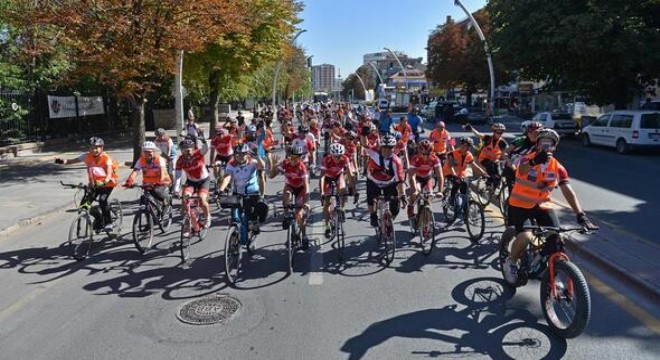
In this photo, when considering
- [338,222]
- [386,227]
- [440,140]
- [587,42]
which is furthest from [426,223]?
[587,42]

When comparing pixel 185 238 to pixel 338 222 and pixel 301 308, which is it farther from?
pixel 301 308

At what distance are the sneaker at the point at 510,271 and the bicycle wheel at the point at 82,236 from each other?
235 inches

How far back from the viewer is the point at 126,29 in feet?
47.4

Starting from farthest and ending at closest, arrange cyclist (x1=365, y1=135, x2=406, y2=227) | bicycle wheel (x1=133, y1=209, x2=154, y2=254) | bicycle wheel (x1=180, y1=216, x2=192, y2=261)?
bicycle wheel (x1=133, y1=209, x2=154, y2=254) → cyclist (x1=365, y1=135, x2=406, y2=227) → bicycle wheel (x1=180, y1=216, x2=192, y2=261)

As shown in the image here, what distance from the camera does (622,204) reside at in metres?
11.1

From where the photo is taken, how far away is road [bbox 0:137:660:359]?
494cm

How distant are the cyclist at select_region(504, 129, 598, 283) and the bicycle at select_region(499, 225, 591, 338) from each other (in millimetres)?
182

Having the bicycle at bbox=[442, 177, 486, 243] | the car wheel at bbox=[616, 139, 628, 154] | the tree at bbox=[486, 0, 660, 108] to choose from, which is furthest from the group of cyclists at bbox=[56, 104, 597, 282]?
the tree at bbox=[486, 0, 660, 108]

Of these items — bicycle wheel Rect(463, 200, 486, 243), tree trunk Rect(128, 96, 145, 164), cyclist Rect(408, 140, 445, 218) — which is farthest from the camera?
tree trunk Rect(128, 96, 145, 164)

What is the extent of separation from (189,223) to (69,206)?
563 centimetres

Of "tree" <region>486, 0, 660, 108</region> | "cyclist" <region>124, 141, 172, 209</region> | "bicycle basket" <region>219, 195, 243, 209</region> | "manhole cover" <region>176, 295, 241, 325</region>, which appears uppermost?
"tree" <region>486, 0, 660, 108</region>

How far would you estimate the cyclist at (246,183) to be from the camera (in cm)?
769

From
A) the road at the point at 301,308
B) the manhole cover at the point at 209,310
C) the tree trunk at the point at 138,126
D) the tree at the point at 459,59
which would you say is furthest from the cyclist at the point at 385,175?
the tree at the point at 459,59

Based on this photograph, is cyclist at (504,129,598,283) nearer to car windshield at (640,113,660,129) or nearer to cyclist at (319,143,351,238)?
cyclist at (319,143,351,238)
